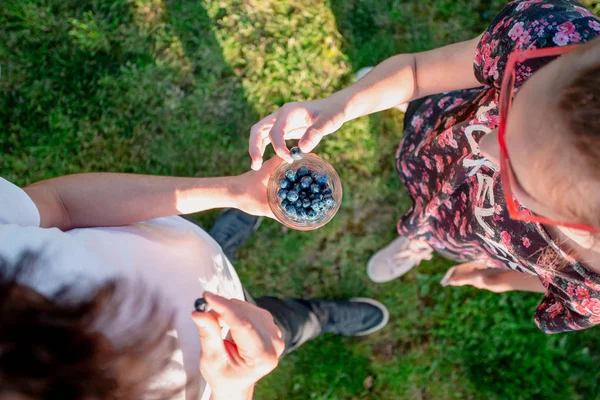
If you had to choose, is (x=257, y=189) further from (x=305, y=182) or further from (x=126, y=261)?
(x=126, y=261)

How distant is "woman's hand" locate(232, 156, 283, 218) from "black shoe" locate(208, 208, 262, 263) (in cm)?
108

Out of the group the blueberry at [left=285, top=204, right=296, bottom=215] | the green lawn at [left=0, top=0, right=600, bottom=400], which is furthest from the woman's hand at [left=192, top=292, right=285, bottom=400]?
the green lawn at [left=0, top=0, right=600, bottom=400]

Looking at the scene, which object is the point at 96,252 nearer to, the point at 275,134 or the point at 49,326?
the point at 49,326

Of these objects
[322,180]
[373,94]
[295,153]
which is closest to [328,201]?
[322,180]

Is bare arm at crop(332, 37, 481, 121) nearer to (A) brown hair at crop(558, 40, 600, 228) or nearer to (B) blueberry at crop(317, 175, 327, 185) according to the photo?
(B) blueberry at crop(317, 175, 327, 185)

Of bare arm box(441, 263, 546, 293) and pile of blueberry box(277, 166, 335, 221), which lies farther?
bare arm box(441, 263, 546, 293)

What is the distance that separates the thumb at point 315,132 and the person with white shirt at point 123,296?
0.99 ft

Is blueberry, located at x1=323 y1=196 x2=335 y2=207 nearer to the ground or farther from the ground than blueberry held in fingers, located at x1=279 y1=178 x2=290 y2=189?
nearer to the ground

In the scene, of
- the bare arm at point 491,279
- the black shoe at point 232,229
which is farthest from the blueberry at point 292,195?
the bare arm at point 491,279

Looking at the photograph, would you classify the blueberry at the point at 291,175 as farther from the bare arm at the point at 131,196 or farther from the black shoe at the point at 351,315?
the black shoe at the point at 351,315

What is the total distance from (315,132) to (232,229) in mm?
1520

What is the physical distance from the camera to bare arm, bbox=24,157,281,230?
1784 mm

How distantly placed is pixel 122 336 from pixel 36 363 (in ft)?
0.74

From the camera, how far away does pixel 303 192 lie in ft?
6.45
